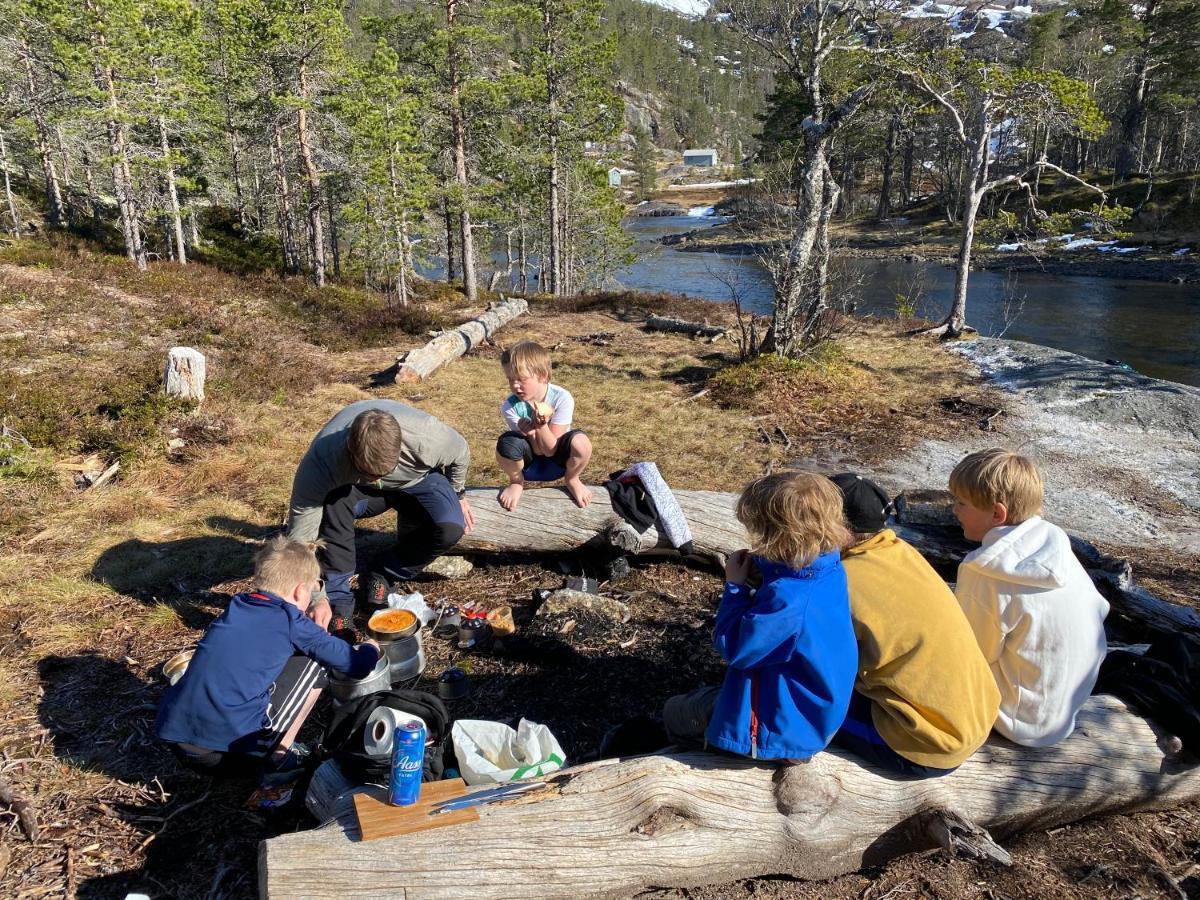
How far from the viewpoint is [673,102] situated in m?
111

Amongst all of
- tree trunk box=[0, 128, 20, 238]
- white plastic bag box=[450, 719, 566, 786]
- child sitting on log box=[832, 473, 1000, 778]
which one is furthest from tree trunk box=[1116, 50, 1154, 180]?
tree trunk box=[0, 128, 20, 238]

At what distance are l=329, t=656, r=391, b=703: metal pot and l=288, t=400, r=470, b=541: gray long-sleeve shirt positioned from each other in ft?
3.64

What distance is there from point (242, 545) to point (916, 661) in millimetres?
4963

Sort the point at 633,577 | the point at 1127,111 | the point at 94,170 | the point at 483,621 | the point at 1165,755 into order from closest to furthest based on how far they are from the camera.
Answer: the point at 1165,755, the point at 483,621, the point at 633,577, the point at 94,170, the point at 1127,111

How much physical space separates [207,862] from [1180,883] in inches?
149

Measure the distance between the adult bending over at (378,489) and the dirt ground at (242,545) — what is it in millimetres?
540

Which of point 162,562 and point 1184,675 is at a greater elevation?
point 1184,675

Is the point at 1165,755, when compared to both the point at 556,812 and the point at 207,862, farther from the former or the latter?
the point at 207,862

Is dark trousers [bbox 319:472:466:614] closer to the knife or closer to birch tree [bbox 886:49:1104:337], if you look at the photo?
the knife

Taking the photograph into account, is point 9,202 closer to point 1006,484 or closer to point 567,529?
point 567,529

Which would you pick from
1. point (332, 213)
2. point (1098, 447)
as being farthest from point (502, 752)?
point (332, 213)

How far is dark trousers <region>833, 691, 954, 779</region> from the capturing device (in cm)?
277

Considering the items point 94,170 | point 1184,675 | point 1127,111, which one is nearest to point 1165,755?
point 1184,675

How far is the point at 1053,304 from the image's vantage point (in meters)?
23.5
